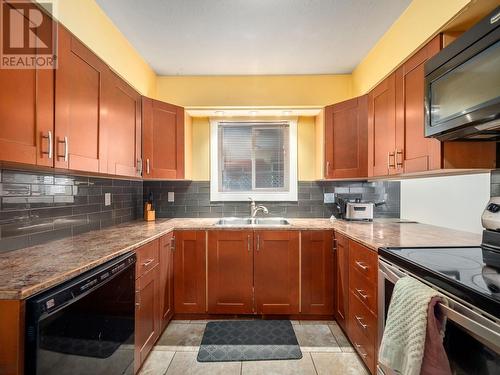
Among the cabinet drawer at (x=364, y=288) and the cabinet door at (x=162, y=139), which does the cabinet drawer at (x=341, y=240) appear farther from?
the cabinet door at (x=162, y=139)

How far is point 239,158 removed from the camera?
2.96 meters

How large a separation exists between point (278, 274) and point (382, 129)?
1546 millimetres

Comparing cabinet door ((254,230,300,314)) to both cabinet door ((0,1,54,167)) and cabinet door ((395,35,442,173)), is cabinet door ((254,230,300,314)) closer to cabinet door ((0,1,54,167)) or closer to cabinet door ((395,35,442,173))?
cabinet door ((395,35,442,173))

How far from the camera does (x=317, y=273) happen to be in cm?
225

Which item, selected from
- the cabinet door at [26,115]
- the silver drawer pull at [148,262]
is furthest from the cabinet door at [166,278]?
the cabinet door at [26,115]

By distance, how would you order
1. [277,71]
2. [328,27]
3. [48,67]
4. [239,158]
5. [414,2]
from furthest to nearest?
1. [239,158]
2. [277,71]
3. [328,27]
4. [414,2]
5. [48,67]

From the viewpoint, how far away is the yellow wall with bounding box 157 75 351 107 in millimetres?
2777

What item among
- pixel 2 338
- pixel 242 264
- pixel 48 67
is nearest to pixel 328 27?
pixel 48 67

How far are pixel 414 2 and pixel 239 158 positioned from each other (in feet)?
6.63

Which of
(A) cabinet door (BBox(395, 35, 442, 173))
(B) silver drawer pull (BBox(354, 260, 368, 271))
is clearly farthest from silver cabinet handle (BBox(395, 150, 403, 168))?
(B) silver drawer pull (BBox(354, 260, 368, 271))

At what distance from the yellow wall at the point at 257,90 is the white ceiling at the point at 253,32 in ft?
0.36

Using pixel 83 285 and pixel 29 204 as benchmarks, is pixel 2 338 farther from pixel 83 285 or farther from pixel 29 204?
pixel 29 204

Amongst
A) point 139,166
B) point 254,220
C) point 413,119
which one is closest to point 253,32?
point 413,119

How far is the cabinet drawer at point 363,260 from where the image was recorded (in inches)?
59.8
